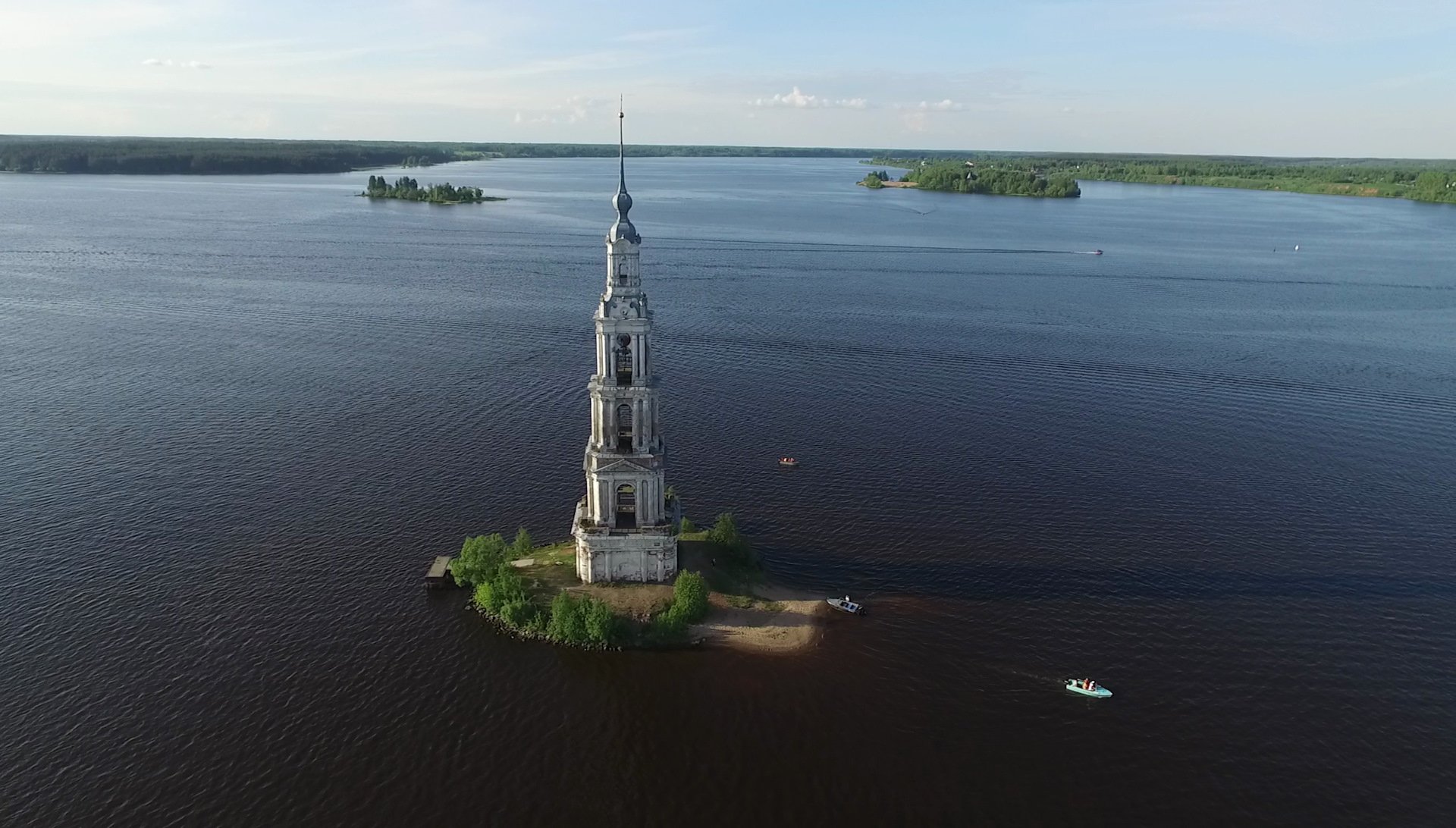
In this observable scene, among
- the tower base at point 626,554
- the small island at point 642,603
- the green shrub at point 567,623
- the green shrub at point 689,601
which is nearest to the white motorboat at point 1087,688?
the small island at point 642,603

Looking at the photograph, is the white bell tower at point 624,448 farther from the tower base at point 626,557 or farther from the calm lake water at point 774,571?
the calm lake water at point 774,571

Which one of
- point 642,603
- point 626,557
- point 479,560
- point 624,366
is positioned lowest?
point 642,603

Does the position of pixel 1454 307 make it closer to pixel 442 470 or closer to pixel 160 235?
pixel 442 470

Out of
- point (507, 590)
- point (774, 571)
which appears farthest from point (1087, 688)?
point (507, 590)

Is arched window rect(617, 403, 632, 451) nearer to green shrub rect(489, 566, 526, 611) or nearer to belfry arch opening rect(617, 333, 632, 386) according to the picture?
belfry arch opening rect(617, 333, 632, 386)

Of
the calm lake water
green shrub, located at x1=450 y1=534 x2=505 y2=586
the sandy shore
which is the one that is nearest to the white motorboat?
the calm lake water

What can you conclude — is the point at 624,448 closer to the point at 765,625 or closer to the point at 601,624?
the point at 601,624

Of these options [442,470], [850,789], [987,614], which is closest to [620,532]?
[850,789]
